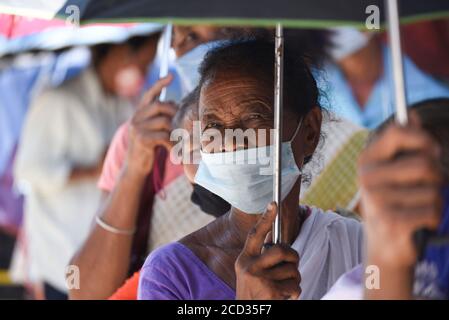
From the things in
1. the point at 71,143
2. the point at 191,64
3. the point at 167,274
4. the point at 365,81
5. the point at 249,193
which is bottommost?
the point at 167,274

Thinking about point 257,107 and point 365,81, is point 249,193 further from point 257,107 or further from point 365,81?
point 365,81

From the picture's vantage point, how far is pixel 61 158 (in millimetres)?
5812

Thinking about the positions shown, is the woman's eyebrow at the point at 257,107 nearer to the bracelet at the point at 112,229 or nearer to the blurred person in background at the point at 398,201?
the bracelet at the point at 112,229

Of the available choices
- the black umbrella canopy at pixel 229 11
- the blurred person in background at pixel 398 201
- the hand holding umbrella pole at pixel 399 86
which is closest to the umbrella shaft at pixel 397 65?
the hand holding umbrella pole at pixel 399 86

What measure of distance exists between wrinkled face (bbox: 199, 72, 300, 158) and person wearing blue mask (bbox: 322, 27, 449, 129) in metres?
0.21

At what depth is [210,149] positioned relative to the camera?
10.7 feet

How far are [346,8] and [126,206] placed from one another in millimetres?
1091

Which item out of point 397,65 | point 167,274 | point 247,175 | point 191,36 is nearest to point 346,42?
point 191,36

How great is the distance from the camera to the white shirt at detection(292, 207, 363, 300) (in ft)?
10.6

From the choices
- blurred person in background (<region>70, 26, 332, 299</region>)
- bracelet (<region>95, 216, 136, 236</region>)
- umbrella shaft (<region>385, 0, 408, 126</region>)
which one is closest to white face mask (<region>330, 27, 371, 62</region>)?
blurred person in background (<region>70, 26, 332, 299</region>)

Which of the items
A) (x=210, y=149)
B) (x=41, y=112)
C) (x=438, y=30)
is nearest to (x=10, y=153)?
(x=41, y=112)

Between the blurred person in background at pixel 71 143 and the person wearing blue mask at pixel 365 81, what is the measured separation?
1166 mm

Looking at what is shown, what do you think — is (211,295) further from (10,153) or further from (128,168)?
(10,153)

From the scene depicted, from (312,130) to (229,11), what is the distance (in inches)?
20.0
